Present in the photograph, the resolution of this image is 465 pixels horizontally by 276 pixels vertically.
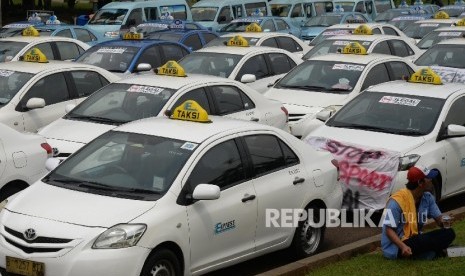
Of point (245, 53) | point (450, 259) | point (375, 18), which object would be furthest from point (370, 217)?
point (375, 18)

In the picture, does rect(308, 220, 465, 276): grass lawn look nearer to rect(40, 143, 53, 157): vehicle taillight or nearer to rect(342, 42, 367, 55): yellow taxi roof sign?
rect(40, 143, 53, 157): vehicle taillight

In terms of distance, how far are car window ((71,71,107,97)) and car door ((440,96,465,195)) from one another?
17.5 ft

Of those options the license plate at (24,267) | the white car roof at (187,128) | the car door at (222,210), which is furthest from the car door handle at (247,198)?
the license plate at (24,267)

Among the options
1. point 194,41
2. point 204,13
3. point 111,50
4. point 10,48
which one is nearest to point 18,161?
point 111,50

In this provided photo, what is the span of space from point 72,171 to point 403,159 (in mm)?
4113

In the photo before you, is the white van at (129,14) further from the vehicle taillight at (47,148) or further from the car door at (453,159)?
the vehicle taillight at (47,148)

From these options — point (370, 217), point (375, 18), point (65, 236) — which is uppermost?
point (65, 236)

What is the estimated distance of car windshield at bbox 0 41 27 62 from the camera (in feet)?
66.9

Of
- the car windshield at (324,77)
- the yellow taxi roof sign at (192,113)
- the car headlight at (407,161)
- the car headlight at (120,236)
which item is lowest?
the car windshield at (324,77)

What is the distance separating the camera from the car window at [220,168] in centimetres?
884

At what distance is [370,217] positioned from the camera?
11891 mm

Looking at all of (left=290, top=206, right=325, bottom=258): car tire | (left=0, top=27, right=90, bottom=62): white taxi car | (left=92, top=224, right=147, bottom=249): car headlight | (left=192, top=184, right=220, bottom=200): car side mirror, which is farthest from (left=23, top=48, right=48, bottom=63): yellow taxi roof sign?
(left=92, top=224, right=147, bottom=249): car headlight

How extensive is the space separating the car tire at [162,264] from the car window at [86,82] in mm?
7017

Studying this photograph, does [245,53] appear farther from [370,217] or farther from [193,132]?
[193,132]
